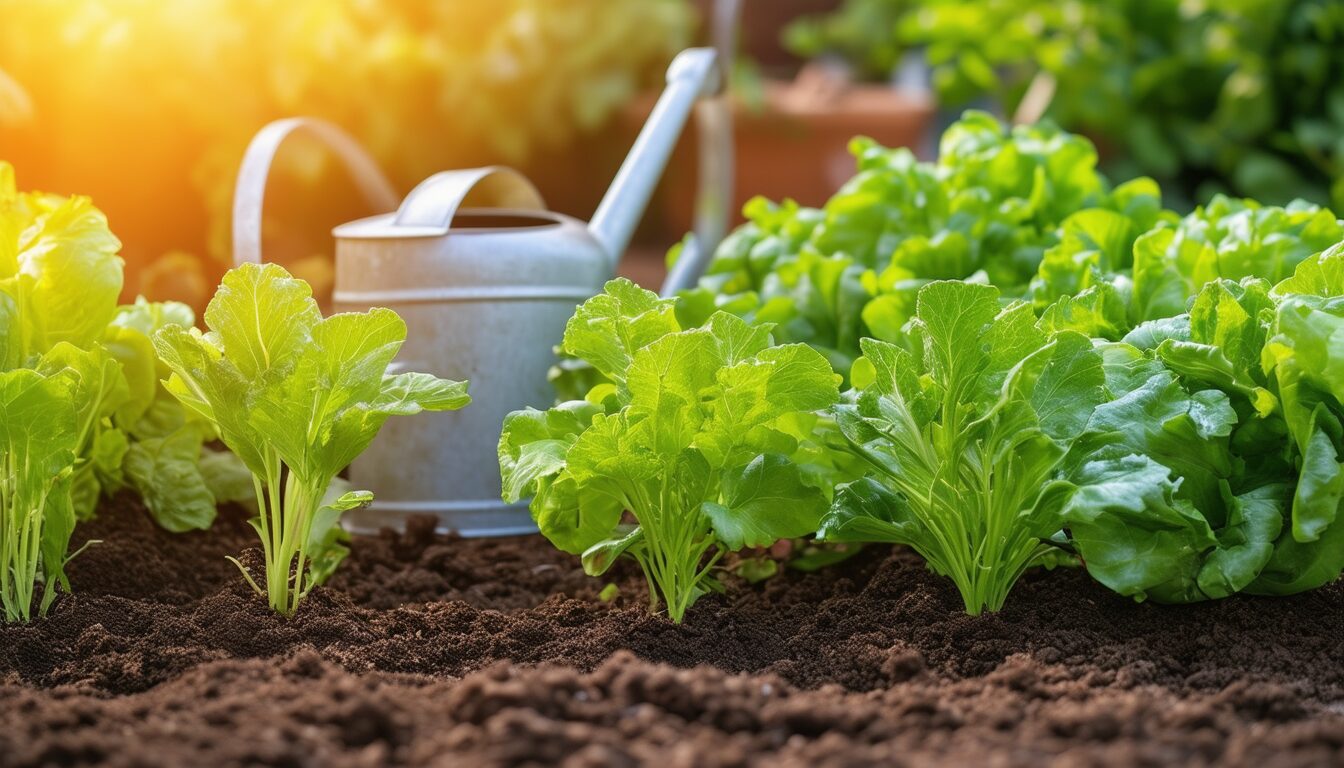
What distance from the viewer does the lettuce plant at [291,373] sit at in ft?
4.09

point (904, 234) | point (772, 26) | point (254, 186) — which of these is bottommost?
point (904, 234)

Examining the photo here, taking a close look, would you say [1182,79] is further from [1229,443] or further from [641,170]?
[1229,443]

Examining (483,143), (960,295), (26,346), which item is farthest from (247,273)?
(483,143)

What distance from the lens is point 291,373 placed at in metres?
1.25

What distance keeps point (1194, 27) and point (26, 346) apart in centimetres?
278

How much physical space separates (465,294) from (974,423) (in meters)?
0.89

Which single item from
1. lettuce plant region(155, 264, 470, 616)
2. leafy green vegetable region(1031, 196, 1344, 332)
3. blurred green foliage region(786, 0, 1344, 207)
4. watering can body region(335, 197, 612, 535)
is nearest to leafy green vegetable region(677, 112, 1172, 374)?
leafy green vegetable region(1031, 196, 1344, 332)

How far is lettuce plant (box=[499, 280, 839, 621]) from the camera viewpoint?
48.3 inches

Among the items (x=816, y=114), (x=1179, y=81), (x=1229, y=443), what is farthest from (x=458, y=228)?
(x=1179, y=81)

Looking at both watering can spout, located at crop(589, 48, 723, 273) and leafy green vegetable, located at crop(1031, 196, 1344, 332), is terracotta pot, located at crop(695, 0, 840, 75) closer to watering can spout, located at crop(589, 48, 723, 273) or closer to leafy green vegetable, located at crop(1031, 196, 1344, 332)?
watering can spout, located at crop(589, 48, 723, 273)

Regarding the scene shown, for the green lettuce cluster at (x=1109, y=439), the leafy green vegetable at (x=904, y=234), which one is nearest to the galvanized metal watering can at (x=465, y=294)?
the leafy green vegetable at (x=904, y=234)

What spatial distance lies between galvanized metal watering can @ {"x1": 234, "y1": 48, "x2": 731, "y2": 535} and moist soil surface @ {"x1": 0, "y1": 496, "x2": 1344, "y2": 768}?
0.20m

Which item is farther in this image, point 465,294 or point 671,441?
point 465,294

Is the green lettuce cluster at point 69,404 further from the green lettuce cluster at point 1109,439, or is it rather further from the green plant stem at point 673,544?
the green lettuce cluster at point 1109,439
